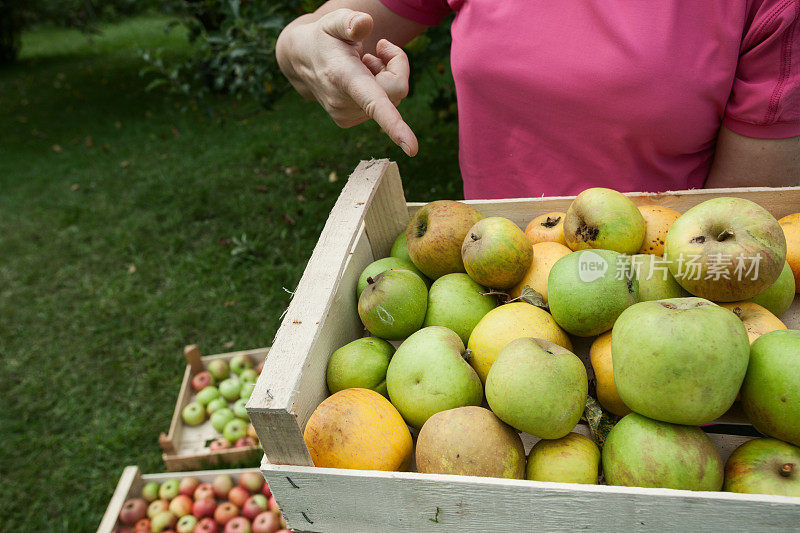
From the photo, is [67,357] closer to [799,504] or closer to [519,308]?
[519,308]

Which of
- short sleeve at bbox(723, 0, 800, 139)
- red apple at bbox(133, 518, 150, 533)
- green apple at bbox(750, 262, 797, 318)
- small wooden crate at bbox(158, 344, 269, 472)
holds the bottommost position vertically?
small wooden crate at bbox(158, 344, 269, 472)

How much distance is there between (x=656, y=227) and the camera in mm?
1400

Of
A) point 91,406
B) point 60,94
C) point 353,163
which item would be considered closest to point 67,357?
point 91,406

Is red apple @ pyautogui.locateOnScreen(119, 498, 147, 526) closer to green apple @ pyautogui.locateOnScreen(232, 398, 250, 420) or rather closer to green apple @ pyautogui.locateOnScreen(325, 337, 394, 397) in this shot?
green apple @ pyautogui.locateOnScreen(232, 398, 250, 420)

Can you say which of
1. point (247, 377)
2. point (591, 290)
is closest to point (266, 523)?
point (247, 377)

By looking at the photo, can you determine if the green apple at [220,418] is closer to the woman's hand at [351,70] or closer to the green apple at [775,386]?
the woman's hand at [351,70]

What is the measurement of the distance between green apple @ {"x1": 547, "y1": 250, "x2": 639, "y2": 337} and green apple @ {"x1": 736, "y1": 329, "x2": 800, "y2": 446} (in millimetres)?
274

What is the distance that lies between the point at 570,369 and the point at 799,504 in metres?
0.42

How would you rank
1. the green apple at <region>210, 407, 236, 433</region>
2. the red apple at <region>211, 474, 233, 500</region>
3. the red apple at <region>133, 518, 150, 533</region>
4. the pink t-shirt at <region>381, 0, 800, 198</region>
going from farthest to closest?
the green apple at <region>210, 407, 236, 433</region>, the red apple at <region>211, 474, 233, 500</region>, the red apple at <region>133, 518, 150, 533</region>, the pink t-shirt at <region>381, 0, 800, 198</region>

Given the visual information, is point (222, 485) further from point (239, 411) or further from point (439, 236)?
point (439, 236)

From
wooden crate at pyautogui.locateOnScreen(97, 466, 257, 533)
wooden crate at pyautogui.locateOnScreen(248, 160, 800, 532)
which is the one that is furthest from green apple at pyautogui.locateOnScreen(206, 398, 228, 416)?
wooden crate at pyautogui.locateOnScreen(248, 160, 800, 532)

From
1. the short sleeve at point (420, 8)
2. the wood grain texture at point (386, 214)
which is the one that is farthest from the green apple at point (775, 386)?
the short sleeve at point (420, 8)

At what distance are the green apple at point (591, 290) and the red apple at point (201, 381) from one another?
272 cm

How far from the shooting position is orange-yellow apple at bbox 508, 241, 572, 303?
4.61ft
